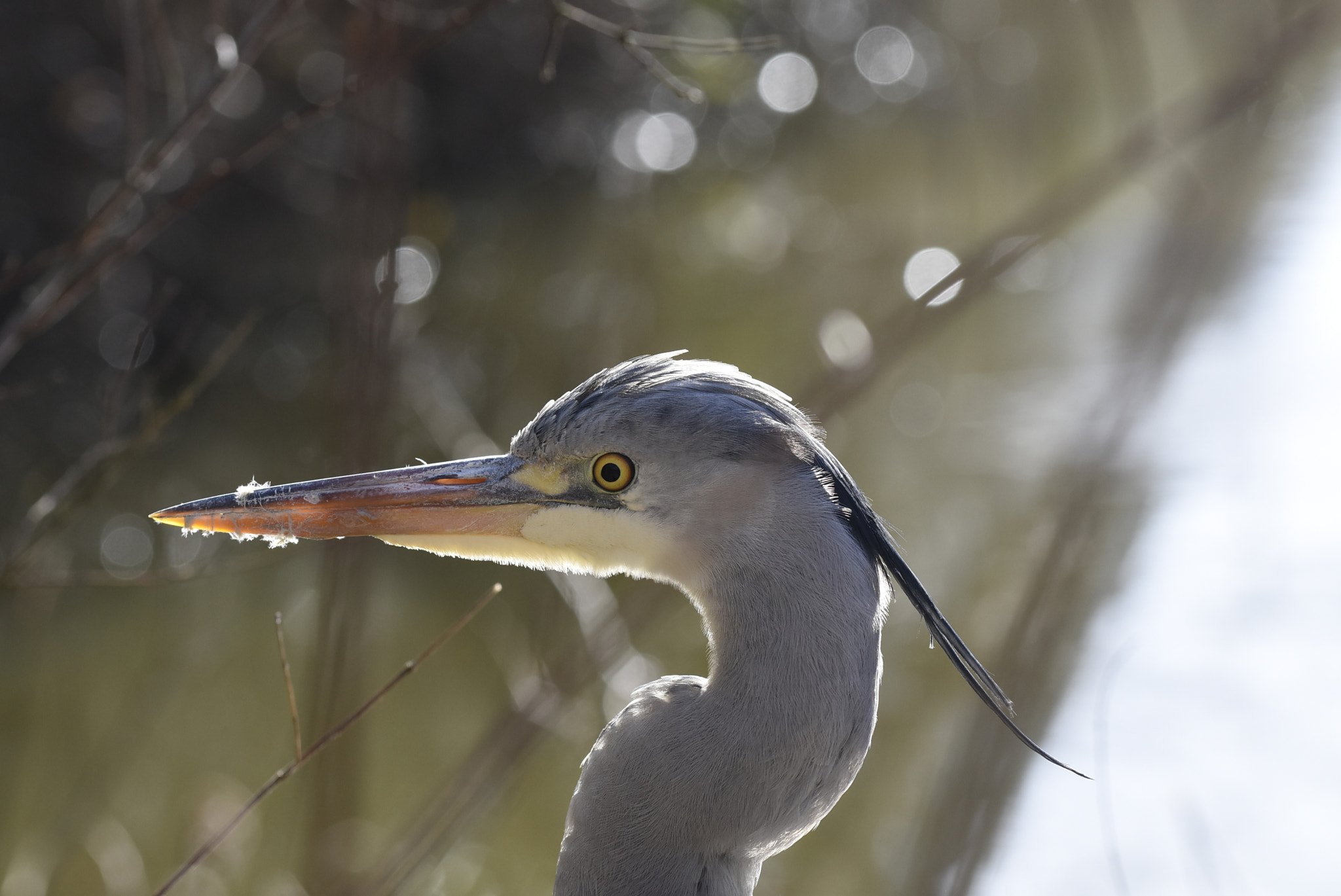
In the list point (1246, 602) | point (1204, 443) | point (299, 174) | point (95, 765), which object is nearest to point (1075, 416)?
point (1204, 443)

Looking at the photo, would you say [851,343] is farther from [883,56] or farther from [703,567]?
[883,56]

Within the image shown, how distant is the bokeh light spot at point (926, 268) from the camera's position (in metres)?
6.98

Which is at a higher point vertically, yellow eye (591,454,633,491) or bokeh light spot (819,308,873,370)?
yellow eye (591,454,633,491)

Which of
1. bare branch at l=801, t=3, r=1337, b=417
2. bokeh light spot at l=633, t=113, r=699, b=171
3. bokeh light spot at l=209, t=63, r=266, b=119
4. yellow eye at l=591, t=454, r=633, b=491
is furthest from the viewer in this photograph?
bokeh light spot at l=633, t=113, r=699, b=171

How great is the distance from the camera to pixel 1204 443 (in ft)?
19.5

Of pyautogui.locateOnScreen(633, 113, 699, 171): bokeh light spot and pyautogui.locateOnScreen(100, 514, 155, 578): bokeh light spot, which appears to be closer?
pyautogui.locateOnScreen(100, 514, 155, 578): bokeh light spot

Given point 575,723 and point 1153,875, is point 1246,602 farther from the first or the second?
point 575,723

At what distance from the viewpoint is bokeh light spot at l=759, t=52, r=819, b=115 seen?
9.11 m

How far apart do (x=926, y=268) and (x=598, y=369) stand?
4447 mm

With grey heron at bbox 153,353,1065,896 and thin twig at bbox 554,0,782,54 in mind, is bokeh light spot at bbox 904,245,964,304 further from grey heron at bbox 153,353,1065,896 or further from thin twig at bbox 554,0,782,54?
grey heron at bbox 153,353,1065,896

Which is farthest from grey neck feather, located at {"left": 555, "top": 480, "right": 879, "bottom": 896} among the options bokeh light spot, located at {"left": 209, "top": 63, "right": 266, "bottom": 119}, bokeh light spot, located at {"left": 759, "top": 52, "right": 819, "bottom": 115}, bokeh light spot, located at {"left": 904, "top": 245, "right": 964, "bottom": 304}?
bokeh light spot, located at {"left": 759, "top": 52, "right": 819, "bottom": 115}

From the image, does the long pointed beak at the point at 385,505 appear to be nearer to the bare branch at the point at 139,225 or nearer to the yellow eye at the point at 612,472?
the yellow eye at the point at 612,472

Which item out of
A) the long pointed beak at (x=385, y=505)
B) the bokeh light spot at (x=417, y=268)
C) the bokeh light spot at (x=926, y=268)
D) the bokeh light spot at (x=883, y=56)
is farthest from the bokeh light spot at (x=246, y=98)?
the bokeh light spot at (x=883, y=56)

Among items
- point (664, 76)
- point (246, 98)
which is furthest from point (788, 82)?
point (664, 76)
